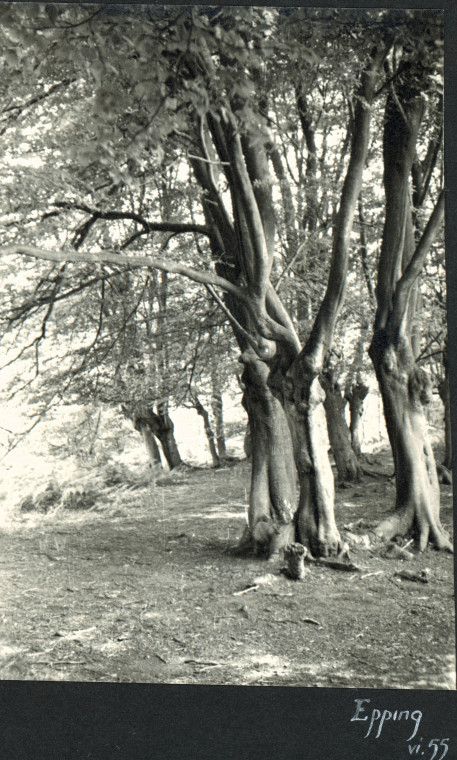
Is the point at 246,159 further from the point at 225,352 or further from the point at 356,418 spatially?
the point at 356,418

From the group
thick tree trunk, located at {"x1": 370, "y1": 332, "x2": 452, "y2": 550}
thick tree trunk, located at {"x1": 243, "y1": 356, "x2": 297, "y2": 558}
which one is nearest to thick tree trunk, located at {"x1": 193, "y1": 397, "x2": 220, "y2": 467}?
thick tree trunk, located at {"x1": 243, "y1": 356, "x2": 297, "y2": 558}

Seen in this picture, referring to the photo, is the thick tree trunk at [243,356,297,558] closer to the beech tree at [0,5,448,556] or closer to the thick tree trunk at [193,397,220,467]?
the beech tree at [0,5,448,556]

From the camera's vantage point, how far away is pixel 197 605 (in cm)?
394

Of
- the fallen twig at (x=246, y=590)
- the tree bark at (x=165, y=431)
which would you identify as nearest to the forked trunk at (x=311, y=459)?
the fallen twig at (x=246, y=590)

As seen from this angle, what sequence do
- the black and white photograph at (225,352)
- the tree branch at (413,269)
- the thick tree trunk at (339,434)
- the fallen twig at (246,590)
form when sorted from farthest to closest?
the thick tree trunk at (339,434) < the tree branch at (413,269) < the fallen twig at (246,590) < the black and white photograph at (225,352)

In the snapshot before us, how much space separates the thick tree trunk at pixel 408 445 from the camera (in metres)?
4.48

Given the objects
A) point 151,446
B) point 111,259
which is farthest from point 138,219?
point 151,446

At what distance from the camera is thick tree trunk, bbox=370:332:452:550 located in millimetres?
4480

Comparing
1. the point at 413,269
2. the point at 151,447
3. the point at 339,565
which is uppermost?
the point at 413,269

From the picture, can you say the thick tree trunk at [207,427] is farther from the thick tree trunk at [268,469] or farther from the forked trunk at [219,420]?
the thick tree trunk at [268,469]

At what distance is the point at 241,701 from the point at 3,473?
225 cm

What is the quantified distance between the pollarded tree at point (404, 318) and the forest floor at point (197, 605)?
0.75 ft

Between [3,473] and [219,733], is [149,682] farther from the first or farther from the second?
[3,473]

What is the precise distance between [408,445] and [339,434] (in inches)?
21.6
